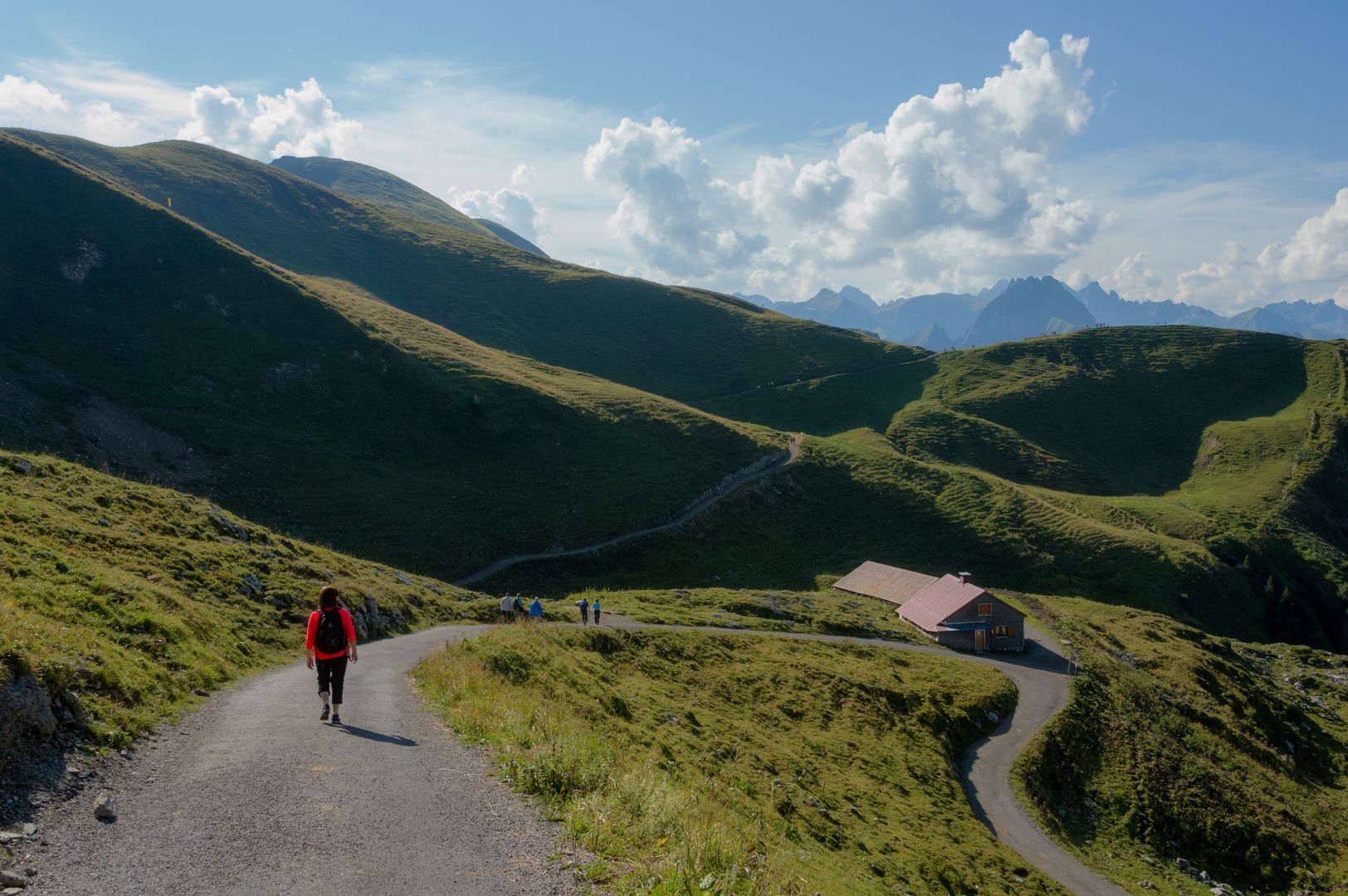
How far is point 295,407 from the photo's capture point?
222ft

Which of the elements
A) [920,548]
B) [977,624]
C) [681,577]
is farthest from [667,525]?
[977,624]

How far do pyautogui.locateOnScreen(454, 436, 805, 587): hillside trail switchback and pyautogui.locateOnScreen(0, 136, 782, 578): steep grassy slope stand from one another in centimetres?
117

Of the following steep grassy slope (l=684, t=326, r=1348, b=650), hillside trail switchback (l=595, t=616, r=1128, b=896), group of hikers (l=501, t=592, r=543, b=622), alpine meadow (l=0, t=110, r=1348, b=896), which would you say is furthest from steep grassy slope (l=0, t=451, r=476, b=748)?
steep grassy slope (l=684, t=326, r=1348, b=650)

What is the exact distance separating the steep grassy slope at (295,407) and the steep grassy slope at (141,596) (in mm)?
25794

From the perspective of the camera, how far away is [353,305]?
96.1m

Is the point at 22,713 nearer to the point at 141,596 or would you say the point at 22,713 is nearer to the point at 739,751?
the point at 141,596

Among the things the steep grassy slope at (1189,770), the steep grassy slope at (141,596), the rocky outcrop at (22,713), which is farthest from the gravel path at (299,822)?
the steep grassy slope at (1189,770)

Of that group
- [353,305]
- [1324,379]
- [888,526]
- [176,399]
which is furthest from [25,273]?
[1324,379]

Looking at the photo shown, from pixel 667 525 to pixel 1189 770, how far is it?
45.4 meters

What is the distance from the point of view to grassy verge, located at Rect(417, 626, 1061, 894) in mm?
8195

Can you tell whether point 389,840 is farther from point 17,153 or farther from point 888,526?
point 17,153

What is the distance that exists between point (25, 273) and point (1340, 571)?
533ft

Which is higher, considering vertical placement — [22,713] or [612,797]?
[22,713]

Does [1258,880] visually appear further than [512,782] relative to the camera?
Yes
